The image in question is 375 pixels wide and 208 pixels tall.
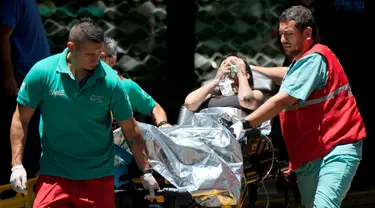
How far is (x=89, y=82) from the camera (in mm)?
4945

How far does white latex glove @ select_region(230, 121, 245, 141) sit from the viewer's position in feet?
18.1

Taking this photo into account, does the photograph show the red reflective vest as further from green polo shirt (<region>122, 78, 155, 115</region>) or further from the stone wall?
the stone wall

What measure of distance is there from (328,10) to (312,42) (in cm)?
304

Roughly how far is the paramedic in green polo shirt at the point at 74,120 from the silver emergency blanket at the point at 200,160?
239 millimetres

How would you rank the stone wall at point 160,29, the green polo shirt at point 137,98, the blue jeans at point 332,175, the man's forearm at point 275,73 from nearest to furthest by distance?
the blue jeans at point 332,175 → the green polo shirt at point 137,98 → the man's forearm at point 275,73 → the stone wall at point 160,29

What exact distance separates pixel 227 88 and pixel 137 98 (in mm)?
832

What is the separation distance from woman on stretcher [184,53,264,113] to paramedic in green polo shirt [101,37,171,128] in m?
0.39

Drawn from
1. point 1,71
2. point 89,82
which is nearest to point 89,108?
point 89,82

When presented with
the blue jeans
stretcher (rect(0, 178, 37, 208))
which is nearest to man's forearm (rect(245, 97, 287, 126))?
the blue jeans

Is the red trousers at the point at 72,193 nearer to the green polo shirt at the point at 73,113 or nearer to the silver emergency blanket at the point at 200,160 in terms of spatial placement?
the green polo shirt at the point at 73,113

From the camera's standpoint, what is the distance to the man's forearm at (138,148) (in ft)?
17.0

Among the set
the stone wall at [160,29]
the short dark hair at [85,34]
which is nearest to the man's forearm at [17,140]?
the short dark hair at [85,34]

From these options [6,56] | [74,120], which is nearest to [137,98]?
[6,56]

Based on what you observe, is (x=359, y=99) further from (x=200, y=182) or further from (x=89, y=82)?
(x=89, y=82)
